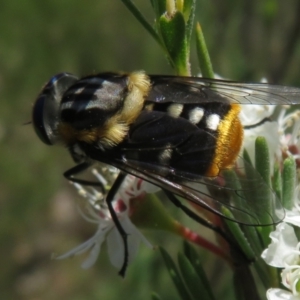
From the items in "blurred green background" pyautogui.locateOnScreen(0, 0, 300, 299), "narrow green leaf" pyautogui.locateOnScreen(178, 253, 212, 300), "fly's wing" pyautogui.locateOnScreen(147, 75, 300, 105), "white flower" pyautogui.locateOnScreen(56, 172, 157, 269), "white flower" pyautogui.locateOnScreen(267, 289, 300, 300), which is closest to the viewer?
"white flower" pyautogui.locateOnScreen(267, 289, 300, 300)

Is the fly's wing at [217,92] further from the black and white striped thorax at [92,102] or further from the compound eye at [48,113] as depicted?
the compound eye at [48,113]

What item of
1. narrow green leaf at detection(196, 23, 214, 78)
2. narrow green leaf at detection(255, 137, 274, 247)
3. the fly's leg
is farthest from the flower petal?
the fly's leg

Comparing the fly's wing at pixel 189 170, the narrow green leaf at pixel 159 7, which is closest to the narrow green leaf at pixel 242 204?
the fly's wing at pixel 189 170

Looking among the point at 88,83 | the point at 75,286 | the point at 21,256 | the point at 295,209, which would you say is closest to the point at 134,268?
the point at 88,83

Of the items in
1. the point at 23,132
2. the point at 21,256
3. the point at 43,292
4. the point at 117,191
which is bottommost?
the point at 43,292

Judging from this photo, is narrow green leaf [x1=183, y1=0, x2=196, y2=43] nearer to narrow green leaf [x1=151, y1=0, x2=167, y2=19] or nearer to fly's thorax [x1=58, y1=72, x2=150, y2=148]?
narrow green leaf [x1=151, y1=0, x2=167, y2=19]

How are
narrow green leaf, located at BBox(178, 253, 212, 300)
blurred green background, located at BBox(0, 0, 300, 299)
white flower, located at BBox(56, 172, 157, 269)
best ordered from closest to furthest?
narrow green leaf, located at BBox(178, 253, 212, 300)
white flower, located at BBox(56, 172, 157, 269)
blurred green background, located at BBox(0, 0, 300, 299)

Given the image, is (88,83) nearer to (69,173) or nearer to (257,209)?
(69,173)
